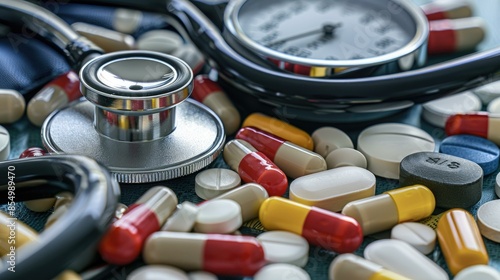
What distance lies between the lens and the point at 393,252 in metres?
0.86

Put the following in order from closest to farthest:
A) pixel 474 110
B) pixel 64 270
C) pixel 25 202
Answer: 1. pixel 64 270
2. pixel 25 202
3. pixel 474 110

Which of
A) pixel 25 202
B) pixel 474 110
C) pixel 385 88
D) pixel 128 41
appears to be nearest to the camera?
pixel 25 202

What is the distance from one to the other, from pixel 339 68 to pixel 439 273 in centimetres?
38

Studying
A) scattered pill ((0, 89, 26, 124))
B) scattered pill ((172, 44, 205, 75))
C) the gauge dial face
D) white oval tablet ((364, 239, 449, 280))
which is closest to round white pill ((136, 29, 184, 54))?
scattered pill ((172, 44, 205, 75))

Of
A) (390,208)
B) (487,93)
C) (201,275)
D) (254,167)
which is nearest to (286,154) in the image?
(254,167)

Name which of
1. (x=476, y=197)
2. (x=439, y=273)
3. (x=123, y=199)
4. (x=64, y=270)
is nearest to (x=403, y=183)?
(x=476, y=197)

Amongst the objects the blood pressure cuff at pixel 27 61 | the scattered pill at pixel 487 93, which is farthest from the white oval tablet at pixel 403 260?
the blood pressure cuff at pixel 27 61

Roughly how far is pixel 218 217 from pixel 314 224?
104mm

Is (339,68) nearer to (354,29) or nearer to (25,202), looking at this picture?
(354,29)

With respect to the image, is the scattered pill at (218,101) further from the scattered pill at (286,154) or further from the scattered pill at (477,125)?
the scattered pill at (477,125)

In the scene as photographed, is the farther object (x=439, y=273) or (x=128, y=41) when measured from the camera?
(x=128, y=41)

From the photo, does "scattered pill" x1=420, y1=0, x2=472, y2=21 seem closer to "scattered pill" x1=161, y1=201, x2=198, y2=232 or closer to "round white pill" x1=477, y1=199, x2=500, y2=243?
"round white pill" x1=477, y1=199, x2=500, y2=243

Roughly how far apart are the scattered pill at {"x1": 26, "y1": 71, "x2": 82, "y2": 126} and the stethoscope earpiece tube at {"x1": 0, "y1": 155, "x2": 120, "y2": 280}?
10.1 inches

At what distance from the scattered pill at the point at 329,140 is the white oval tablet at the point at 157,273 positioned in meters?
0.33
